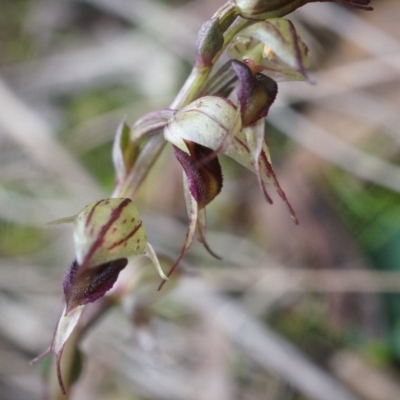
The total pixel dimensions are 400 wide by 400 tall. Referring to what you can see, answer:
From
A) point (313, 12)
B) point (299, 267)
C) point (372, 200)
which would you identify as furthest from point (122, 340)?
point (313, 12)

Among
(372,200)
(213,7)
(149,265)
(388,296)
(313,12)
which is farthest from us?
(213,7)

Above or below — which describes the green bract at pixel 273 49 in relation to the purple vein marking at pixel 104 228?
above

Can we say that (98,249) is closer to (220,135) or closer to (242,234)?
(220,135)

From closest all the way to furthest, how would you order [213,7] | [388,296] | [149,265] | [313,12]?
[149,265] → [388,296] → [313,12] → [213,7]

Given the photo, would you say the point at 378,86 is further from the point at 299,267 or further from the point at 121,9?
the point at 121,9

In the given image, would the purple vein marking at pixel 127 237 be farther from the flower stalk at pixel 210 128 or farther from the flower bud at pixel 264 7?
the flower bud at pixel 264 7

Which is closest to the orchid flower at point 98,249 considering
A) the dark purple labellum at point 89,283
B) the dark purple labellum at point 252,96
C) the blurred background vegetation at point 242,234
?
the dark purple labellum at point 89,283
